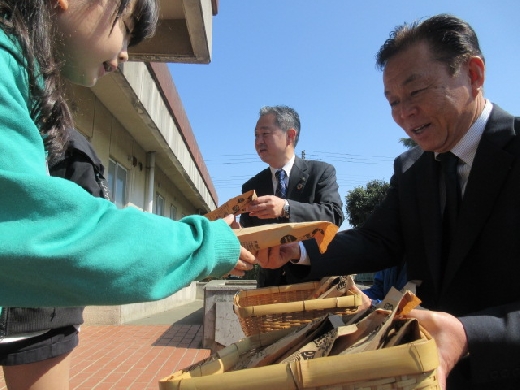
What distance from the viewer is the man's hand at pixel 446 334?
1157mm

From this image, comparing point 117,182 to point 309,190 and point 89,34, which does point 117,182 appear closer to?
point 309,190

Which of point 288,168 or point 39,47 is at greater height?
point 288,168

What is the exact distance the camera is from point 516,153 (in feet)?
5.34

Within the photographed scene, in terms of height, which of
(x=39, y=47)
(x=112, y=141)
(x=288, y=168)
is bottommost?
(x=39, y=47)

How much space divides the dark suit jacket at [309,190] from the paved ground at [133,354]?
2.07 meters

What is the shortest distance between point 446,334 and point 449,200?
0.72 m

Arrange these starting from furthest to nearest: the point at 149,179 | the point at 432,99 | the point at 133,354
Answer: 1. the point at 149,179
2. the point at 133,354
3. the point at 432,99

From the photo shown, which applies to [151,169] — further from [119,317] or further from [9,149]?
[9,149]

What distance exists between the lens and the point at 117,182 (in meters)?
7.80

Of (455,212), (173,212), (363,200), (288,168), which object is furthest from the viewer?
(363,200)

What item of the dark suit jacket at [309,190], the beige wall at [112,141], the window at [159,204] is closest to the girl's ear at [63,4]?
the dark suit jacket at [309,190]

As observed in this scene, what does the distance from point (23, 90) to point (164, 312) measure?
31.5 ft

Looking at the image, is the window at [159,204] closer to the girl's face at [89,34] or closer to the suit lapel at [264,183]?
the suit lapel at [264,183]

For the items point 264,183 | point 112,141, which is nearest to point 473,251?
point 264,183
